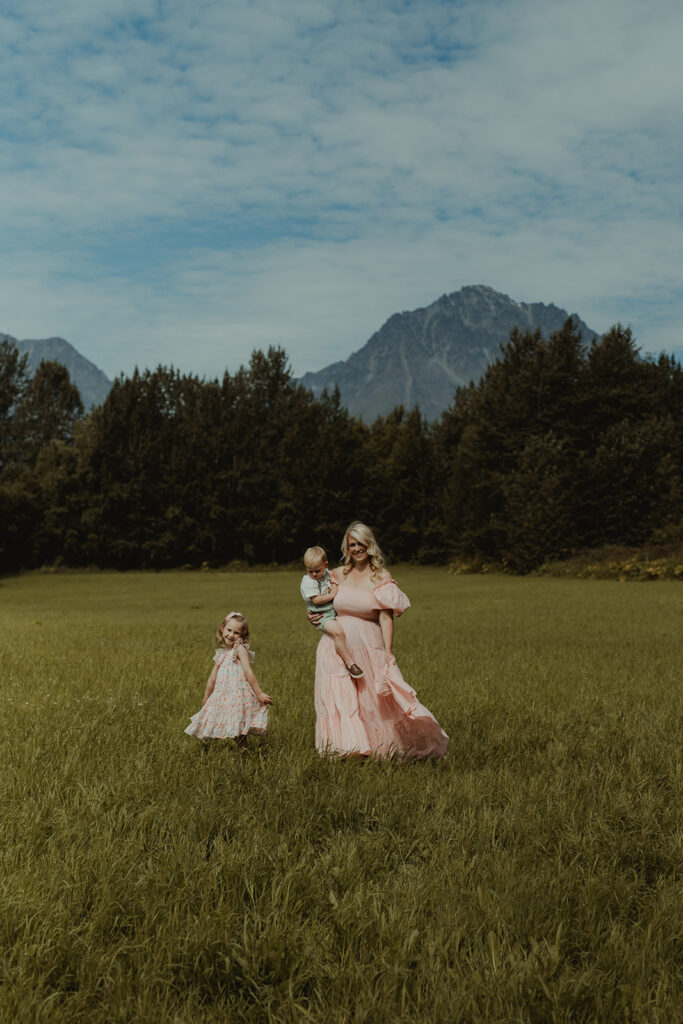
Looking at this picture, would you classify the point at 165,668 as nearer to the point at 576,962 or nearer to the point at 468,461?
the point at 576,962

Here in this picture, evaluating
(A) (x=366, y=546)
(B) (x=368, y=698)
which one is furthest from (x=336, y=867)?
(A) (x=366, y=546)

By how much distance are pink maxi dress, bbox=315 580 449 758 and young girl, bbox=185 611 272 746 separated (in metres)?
0.55

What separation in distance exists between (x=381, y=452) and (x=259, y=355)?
12.8m

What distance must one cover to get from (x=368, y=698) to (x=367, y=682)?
0.13 m

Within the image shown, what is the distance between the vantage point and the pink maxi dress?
20.1ft

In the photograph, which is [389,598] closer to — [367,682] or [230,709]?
[367,682]

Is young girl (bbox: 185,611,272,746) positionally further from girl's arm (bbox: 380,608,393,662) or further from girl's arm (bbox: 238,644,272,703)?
girl's arm (bbox: 380,608,393,662)

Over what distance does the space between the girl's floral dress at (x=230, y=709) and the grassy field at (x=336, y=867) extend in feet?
0.61

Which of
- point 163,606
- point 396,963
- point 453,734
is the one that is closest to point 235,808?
point 396,963

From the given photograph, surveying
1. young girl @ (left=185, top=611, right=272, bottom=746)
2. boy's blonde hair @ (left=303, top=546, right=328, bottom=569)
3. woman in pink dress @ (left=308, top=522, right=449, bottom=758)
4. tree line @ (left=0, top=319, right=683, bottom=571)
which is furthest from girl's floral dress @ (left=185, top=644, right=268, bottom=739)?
tree line @ (left=0, top=319, right=683, bottom=571)

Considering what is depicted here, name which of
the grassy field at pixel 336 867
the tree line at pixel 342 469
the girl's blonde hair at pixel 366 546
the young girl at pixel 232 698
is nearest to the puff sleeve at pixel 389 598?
the girl's blonde hair at pixel 366 546

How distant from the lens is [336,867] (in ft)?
12.6

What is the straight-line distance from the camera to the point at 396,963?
3014 millimetres

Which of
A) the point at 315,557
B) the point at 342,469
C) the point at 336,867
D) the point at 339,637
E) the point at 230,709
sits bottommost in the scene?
the point at 336,867
